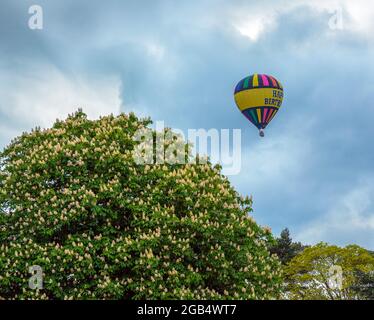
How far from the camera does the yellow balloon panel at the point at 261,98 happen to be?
51375 millimetres

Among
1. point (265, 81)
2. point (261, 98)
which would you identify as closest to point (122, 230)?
point (261, 98)

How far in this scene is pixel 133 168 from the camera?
74.1 feet

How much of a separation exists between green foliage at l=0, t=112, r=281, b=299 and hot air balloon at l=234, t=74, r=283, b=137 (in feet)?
92.4

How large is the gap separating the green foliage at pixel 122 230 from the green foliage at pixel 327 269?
28369 millimetres

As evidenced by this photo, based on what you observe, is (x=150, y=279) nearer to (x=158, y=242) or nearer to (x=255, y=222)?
(x=158, y=242)

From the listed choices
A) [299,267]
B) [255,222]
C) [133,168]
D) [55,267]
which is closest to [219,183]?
[255,222]

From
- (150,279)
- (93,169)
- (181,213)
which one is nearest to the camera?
(150,279)

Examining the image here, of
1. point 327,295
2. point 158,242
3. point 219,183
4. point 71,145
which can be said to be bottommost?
point 327,295

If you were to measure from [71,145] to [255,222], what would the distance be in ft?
26.5

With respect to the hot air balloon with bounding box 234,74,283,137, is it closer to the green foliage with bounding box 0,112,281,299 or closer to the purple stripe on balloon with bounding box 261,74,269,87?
the purple stripe on balloon with bounding box 261,74,269,87

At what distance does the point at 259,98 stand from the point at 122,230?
31984 mm

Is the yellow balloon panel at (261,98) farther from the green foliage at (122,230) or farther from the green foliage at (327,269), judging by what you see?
the green foliage at (122,230)

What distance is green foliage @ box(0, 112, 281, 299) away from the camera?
2020 cm

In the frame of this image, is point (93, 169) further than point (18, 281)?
Yes
